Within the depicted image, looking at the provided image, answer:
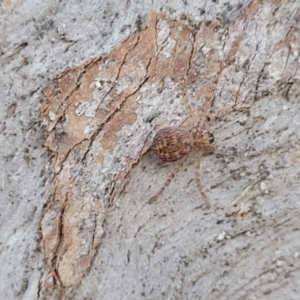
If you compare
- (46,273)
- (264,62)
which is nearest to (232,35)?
(264,62)

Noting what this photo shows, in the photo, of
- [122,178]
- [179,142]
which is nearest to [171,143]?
[179,142]

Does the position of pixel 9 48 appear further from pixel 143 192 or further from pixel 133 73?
pixel 143 192

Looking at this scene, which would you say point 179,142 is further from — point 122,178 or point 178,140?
point 122,178

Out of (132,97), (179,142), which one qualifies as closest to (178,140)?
(179,142)

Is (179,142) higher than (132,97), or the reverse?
(132,97)

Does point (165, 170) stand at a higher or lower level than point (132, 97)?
lower
